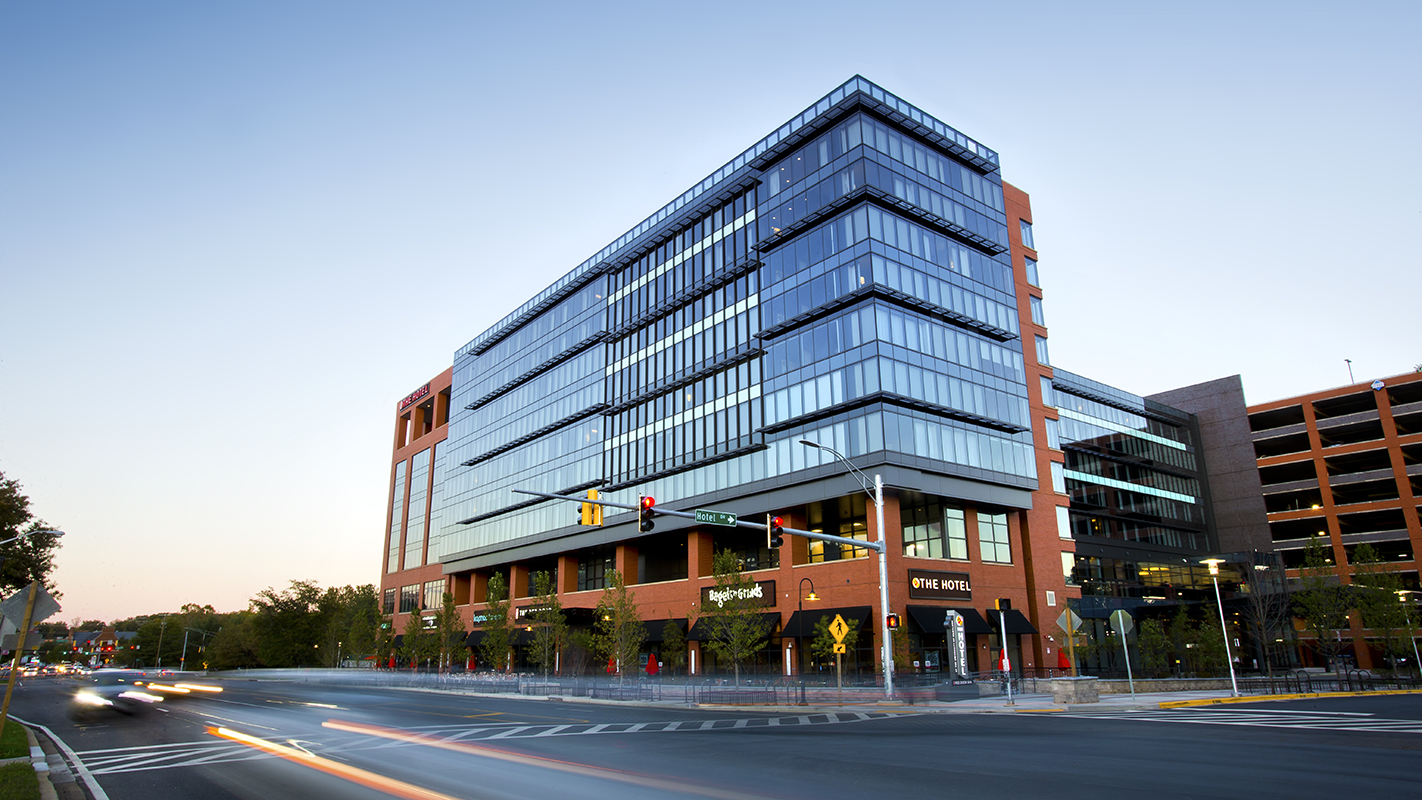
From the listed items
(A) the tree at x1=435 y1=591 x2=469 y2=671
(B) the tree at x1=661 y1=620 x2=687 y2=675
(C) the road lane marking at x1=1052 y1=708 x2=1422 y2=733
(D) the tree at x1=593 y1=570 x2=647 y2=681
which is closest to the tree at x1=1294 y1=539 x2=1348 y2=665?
(C) the road lane marking at x1=1052 y1=708 x2=1422 y2=733

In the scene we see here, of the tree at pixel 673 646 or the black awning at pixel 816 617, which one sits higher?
the black awning at pixel 816 617

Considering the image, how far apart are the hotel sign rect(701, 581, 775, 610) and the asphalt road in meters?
22.6

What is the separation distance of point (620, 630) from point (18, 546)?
37626 mm

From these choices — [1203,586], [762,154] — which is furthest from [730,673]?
[1203,586]

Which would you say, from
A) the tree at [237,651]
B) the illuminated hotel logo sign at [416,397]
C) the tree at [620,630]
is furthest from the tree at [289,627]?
the tree at [620,630]

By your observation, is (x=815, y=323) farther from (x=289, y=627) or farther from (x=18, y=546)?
(x=289, y=627)

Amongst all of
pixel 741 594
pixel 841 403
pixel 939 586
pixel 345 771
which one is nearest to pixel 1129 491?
pixel 939 586

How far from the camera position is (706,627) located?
177 ft

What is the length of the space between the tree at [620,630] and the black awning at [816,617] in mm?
10738

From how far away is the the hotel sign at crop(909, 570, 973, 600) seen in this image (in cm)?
4791

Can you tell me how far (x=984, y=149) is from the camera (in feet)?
205

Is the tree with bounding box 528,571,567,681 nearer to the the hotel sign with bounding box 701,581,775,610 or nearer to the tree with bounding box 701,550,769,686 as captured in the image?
the the hotel sign with bounding box 701,581,775,610

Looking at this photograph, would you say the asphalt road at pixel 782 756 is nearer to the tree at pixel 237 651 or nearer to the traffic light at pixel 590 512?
the traffic light at pixel 590 512

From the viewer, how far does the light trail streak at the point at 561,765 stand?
11.4m
